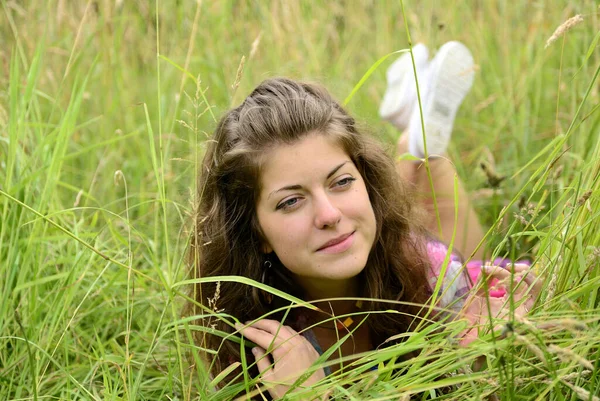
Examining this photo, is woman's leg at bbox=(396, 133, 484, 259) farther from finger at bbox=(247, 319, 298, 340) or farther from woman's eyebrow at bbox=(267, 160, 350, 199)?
finger at bbox=(247, 319, 298, 340)

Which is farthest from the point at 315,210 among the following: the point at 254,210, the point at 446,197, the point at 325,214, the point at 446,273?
the point at 446,197

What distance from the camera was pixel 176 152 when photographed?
9.57 feet

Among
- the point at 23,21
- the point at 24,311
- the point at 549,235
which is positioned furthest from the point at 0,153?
the point at 549,235

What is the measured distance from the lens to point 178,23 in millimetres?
2975

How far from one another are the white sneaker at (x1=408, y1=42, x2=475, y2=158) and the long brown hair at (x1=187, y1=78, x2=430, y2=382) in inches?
24.9

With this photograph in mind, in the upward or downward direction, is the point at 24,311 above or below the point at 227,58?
below

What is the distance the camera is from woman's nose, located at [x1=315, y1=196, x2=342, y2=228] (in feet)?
5.04

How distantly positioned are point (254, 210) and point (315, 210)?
0.64 feet

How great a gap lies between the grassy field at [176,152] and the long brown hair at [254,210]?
8 cm

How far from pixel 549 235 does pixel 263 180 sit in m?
0.59

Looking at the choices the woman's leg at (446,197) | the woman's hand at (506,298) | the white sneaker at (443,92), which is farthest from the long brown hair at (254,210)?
the white sneaker at (443,92)

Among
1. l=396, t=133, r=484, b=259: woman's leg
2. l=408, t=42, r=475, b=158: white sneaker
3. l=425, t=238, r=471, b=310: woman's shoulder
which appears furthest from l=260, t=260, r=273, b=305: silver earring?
l=408, t=42, r=475, b=158: white sneaker

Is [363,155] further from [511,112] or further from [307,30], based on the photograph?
[307,30]

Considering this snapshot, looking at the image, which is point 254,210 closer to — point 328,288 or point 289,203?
point 289,203
